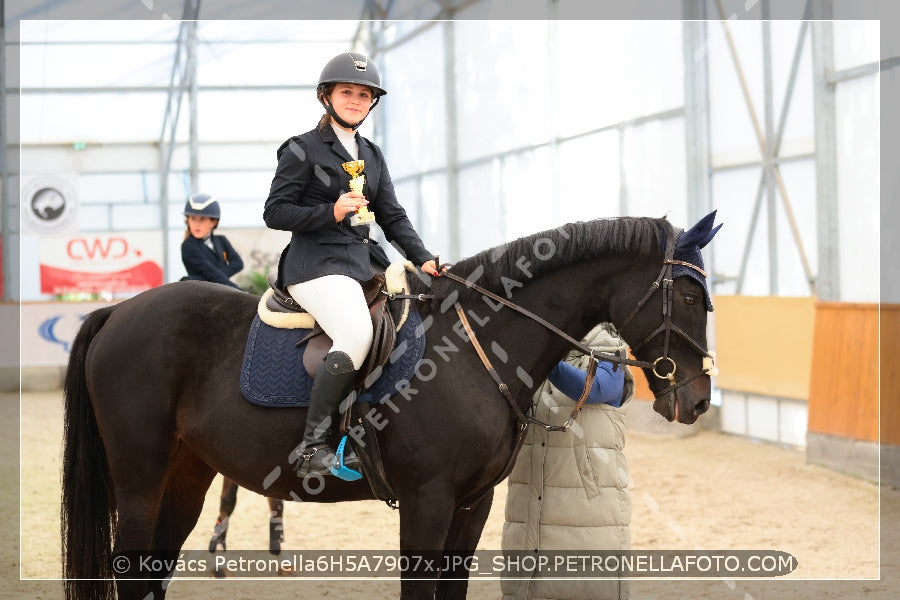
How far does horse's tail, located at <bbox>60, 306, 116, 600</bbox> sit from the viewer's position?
3422 mm

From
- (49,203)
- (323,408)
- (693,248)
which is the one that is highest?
(49,203)

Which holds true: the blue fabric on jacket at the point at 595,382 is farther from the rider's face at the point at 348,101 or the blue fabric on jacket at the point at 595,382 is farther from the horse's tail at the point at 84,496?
the horse's tail at the point at 84,496

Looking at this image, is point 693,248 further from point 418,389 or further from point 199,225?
point 199,225

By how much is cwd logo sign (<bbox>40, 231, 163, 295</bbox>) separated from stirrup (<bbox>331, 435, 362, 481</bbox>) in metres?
12.7

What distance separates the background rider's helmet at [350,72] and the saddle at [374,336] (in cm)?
68

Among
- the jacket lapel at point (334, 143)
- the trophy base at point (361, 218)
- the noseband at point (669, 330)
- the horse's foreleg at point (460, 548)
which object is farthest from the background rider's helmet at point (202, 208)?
the noseband at point (669, 330)

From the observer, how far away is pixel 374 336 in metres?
2.92

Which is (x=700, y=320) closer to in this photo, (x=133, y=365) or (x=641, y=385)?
(x=133, y=365)

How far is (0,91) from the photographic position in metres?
15.4

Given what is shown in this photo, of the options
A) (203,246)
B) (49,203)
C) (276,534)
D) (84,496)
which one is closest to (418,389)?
(84,496)

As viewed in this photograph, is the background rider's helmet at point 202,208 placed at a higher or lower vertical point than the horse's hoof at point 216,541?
higher

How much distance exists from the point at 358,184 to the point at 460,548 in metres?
1.36

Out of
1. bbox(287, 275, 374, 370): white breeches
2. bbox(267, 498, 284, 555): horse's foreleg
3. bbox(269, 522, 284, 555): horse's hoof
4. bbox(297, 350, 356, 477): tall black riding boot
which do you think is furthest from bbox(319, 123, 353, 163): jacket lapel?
bbox(269, 522, 284, 555): horse's hoof

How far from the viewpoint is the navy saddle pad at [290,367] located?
9.71ft
